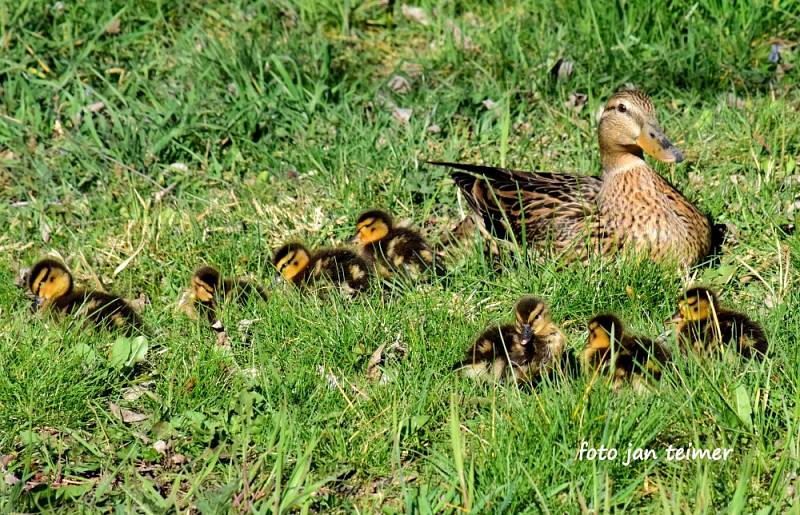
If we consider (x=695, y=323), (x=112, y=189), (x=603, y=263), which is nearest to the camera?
(x=695, y=323)

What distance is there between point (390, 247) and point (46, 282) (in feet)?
4.97

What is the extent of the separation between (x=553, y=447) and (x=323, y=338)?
1.21 meters

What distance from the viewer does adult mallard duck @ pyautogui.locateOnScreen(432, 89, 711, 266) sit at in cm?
531

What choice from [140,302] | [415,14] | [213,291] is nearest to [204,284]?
[213,291]

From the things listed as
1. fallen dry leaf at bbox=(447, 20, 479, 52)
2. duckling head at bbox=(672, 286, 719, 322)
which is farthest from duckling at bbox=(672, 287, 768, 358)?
fallen dry leaf at bbox=(447, 20, 479, 52)

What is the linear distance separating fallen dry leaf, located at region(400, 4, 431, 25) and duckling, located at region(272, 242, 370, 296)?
2595mm

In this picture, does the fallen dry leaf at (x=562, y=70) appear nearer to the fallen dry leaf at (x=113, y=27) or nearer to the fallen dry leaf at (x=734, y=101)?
the fallen dry leaf at (x=734, y=101)

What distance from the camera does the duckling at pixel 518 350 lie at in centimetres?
430

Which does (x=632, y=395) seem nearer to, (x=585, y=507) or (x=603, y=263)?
(x=585, y=507)

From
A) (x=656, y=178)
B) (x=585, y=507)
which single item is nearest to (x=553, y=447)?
(x=585, y=507)

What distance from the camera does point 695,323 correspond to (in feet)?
14.6

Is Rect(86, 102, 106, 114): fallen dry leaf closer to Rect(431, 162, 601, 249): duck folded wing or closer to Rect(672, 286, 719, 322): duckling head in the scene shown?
Rect(431, 162, 601, 249): duck folded wing

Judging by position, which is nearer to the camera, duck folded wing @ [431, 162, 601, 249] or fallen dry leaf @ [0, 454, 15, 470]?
fallen dry leaf @ [0, 454, 15, 470]

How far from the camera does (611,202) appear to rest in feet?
18.0
